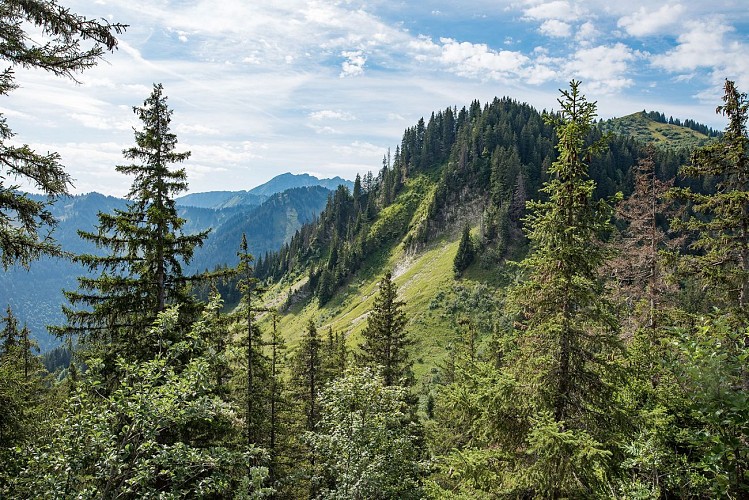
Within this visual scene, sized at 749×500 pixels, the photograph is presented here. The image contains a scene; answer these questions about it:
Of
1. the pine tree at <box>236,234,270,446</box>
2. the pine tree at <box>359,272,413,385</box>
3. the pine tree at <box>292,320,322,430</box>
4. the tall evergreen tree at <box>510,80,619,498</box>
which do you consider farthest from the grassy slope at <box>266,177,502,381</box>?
the tall evergreen tree at <box>510,80,619,498</box>

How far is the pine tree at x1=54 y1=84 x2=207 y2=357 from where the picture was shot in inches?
559

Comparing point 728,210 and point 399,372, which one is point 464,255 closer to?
point 399,372

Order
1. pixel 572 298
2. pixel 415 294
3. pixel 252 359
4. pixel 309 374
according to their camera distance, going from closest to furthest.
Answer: pixel 572 298
pixel 252 359
pixel 309 374
pixel 415 294

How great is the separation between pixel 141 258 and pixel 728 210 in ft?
68.1

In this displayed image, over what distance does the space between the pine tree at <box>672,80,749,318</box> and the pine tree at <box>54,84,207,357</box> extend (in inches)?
723

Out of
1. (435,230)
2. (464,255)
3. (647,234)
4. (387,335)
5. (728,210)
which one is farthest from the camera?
(435,230)

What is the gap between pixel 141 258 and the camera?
49.8ft

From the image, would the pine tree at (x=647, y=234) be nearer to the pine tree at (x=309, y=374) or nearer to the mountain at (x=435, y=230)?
the pine tree at (x=309, y=374)

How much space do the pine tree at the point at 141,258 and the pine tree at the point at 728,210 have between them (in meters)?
18.4

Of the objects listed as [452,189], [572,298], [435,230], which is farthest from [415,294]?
[572,298]

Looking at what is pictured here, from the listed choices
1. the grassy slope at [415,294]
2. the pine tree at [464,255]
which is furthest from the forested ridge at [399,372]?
the pine tree at [464,255]

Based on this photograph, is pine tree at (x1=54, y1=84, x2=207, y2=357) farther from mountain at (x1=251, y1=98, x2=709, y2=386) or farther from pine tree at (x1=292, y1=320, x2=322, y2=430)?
mountain at (x1=251, y1=98, x2=709, y2=386)

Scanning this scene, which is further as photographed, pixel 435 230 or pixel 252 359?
pixel 435 230

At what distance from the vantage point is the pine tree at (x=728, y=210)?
13.7m
